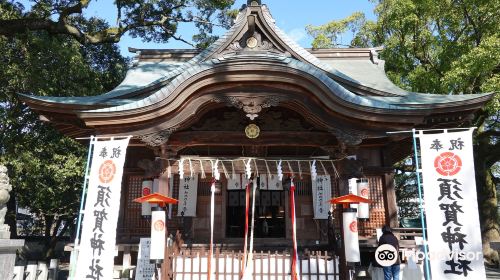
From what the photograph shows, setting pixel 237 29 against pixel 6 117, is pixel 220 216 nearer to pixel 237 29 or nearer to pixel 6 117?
pixel 237 29

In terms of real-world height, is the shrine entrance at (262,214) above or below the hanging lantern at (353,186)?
below

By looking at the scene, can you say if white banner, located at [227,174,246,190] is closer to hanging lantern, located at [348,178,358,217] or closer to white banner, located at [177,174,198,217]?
white banner, located at [177,174,198,217]

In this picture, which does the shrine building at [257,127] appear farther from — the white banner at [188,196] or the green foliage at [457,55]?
the green foliage at [457,55]

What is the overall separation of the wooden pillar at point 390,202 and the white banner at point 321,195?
1.64m

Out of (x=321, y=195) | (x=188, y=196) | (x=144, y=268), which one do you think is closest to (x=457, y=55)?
(x=321, y=195)

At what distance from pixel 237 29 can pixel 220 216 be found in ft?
17.4

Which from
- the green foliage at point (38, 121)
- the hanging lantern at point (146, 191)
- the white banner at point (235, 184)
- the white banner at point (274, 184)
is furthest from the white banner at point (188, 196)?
the green foliage at point (38, 121)

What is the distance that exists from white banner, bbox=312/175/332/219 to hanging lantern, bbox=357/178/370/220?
0.88 meters

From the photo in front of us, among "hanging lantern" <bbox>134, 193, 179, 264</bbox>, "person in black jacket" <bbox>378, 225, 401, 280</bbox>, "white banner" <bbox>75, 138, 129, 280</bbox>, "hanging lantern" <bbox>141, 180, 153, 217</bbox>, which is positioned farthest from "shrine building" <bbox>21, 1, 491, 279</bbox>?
"person in black jacket" <bbox>378, 225, 401, 280</bbox>

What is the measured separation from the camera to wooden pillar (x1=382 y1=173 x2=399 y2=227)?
10.6 m

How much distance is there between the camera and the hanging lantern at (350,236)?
7555 millimetres

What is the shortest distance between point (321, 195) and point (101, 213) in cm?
595

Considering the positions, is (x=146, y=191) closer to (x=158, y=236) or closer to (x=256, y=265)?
(x=158, y=236)

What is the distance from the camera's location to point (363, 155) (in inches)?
430
